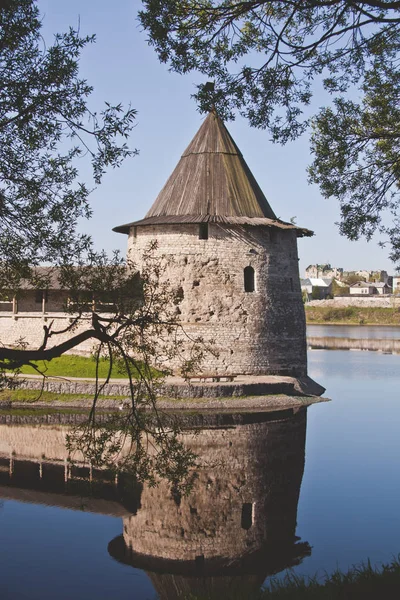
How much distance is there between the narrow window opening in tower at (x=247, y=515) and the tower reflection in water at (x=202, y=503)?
0.05 ft

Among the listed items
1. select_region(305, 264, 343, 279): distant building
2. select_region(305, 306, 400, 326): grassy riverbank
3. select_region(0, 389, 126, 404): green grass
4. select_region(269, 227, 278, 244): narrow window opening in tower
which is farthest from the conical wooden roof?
select_region(305, 264, 343, 279): distant building

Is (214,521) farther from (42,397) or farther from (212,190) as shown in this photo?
(212,190)

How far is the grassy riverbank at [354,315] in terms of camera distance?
7469cm

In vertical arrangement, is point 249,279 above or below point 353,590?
above

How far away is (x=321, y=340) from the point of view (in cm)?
5350

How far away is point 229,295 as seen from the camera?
23391 millimetres

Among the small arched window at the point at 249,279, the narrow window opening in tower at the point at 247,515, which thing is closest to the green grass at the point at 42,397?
the small arched window at the point at 249,279

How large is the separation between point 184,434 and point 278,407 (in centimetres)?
464

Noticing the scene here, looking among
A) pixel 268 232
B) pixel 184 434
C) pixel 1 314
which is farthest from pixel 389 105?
pixel 1 314

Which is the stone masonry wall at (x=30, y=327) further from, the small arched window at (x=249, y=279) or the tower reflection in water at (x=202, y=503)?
the tower reflection in water at (x=202, y=503)

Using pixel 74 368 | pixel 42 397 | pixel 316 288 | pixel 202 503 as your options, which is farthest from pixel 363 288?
pixel 202 503

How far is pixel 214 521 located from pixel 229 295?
12311 millimetres

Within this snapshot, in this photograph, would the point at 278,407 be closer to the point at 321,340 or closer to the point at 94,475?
the point at 94,475

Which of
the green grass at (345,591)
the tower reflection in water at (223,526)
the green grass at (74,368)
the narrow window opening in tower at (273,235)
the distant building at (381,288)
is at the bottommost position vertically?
the tower reflection in water at (223,526)
